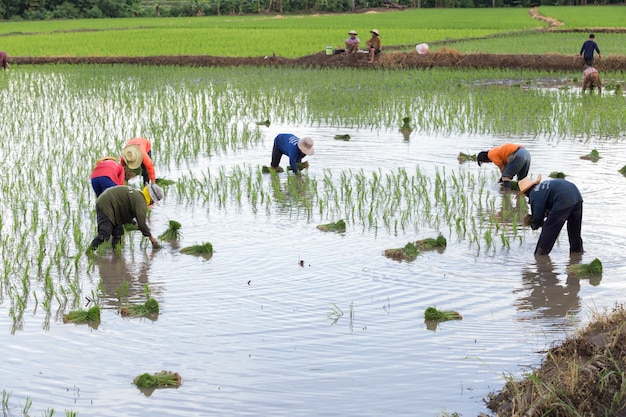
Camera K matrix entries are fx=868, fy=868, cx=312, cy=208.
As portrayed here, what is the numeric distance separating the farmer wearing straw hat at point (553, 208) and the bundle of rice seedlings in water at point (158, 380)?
334 cm

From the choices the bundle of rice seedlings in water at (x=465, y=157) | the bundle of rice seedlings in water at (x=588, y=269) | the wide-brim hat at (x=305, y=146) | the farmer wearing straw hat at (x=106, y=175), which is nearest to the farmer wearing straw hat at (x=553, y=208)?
the bundle of rice seedlings in water at (x=588, y=269)

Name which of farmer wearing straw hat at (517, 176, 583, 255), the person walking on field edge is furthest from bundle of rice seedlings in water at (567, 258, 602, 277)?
the person walking on field edge

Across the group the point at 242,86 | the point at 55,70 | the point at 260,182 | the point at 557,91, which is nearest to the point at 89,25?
the point at 55,70

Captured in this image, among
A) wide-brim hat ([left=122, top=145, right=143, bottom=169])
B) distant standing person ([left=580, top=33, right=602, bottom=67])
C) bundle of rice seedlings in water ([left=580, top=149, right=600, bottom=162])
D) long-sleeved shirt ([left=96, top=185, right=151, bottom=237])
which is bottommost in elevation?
bundle of rice seedlings in water ([left=580, top=149, right=600, bottom=162])

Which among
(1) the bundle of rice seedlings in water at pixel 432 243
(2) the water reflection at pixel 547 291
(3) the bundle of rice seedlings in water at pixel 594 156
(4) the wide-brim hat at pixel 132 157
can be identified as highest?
(4) the wide-brim hat at pixel 132 157

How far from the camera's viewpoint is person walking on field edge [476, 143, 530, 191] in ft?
28.4

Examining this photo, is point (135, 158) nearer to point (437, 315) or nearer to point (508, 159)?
point (437, 315)

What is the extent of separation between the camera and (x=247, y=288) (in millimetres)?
5934

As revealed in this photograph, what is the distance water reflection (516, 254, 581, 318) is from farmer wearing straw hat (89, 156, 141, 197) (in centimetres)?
341

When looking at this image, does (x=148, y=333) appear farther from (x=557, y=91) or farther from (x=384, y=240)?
(x=557, y=91)

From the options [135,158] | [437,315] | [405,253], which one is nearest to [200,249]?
[135,158]

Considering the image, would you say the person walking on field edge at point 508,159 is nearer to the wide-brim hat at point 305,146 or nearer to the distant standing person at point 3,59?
the wide-brim hat at point 305,146

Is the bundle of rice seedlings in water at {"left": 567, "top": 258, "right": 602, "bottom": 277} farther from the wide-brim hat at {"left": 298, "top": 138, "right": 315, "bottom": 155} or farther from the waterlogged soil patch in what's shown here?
the wide-brim hat at {"left": 298, "top": 138, "right": 315, "bottom": 155}

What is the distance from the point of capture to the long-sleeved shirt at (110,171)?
7230mm
